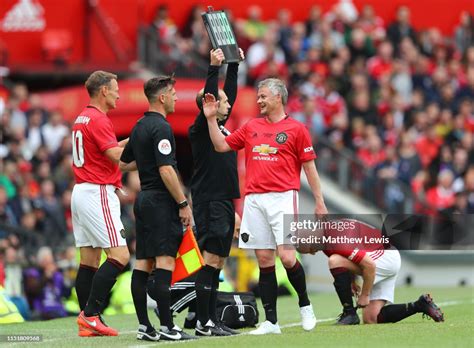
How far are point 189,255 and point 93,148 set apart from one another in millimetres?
1406

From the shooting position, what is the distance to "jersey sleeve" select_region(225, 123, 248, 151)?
486 inches

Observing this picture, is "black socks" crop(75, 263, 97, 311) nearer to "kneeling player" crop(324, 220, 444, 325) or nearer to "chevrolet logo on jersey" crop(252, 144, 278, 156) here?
"chevrolet logo on jersey" crop(252, 144, 278, 156)

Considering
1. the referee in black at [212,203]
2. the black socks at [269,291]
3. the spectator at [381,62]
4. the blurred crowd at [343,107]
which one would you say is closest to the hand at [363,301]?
the black socks at [269,291]

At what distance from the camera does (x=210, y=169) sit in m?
12.7

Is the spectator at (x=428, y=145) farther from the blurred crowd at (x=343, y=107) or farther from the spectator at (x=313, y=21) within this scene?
the spectator at (x=313, y=21)

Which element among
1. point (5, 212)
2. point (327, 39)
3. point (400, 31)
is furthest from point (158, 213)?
point (400, 31)

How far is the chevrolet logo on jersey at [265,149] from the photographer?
12.2 meters

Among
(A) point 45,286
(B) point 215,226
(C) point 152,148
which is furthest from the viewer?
(A) point 45,286

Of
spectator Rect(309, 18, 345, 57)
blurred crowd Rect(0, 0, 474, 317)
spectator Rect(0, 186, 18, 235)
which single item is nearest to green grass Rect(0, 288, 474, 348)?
spectator Rect(0, 186, 18, 235)

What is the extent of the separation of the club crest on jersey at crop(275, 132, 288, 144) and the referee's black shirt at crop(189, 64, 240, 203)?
2.29 ft

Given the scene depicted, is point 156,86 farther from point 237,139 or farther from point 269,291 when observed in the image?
point 269,291

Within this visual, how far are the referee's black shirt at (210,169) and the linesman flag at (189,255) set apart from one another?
2.01 feet

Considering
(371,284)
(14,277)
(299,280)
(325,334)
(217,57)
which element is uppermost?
(217,57)

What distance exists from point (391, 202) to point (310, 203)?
4.62ft
